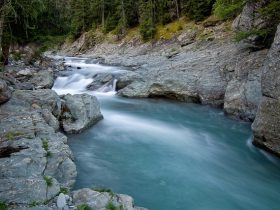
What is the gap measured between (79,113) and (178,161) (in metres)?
4.54

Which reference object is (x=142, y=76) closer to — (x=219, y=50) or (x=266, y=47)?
(x=219, y=50)

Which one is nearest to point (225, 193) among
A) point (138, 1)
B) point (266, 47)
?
point (266, 47)

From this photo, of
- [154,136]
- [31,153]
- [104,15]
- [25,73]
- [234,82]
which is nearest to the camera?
[31,153]

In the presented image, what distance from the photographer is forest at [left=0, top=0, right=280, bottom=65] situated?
17.0 m

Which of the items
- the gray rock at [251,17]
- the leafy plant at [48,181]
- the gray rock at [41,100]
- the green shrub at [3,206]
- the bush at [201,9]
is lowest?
the green shrub at [3,206]

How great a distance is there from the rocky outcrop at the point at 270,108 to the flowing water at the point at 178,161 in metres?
0.65

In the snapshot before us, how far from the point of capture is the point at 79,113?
12.1 metres

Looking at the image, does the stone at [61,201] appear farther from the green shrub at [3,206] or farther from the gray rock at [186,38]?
the gray rock at [186,38]

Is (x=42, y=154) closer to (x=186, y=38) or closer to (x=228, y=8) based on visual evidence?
(x=228, y=8)

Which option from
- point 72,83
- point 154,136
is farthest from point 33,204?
point 72,83

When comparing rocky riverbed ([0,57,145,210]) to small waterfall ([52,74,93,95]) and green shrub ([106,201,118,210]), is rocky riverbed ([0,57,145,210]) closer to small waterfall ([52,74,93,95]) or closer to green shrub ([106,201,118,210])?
green shrub ([106,201,118,210])

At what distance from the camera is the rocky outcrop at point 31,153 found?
19.8ft

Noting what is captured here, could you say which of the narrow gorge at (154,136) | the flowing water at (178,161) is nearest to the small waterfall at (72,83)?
the narrow gorge at (154,136)

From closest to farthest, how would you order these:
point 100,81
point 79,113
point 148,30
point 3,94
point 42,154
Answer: point 42,154, point 3,94, point 79,113, point 100,81, point 148,30
